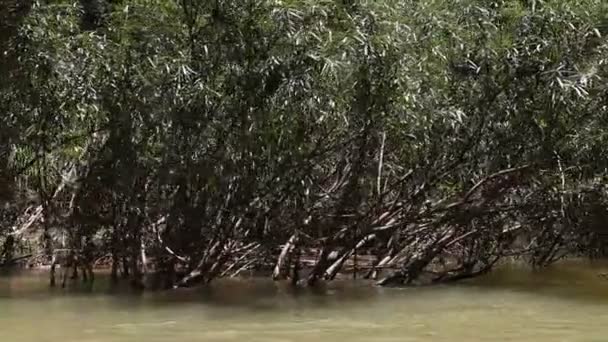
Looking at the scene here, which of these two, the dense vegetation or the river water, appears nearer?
the river water

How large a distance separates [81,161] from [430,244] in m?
3.23

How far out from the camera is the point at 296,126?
23.1 ft

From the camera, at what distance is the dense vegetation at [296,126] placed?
6930mm

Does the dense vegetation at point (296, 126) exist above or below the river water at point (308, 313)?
above

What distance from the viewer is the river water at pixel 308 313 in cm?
571

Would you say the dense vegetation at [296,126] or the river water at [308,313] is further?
the dense vegetation at [296,126]

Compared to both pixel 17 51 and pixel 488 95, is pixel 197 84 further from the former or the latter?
pixel 488 95

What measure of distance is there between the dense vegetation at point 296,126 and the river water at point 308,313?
1.60ft

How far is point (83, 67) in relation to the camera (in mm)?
7207

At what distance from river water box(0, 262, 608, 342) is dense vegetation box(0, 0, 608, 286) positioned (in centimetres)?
49

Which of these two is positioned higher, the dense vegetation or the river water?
the dense vegetation

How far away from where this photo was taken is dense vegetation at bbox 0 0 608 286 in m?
6.93

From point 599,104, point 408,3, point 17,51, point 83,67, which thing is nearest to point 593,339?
point 599,104

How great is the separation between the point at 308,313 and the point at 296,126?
140cm
